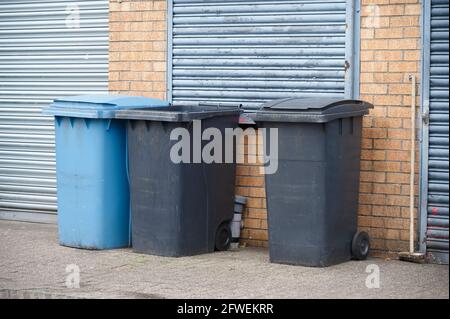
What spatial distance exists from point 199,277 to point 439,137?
2603 millimetres

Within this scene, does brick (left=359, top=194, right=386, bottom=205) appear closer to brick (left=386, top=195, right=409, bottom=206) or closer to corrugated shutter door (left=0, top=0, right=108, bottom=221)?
brick (left=386, top=195, right=409, bottom=206)

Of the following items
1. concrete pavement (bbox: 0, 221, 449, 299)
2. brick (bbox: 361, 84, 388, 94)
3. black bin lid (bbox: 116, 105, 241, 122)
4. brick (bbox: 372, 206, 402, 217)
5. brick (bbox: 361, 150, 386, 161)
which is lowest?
concrete pavement (bbox: 0, 221, 449, 299)

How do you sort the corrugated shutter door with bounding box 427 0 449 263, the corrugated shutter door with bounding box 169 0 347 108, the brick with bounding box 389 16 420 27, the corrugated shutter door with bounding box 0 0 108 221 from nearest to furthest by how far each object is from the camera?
the corrugated shutter door with bounding box 427 0 449 263
the brick with bounding box 389 16 420 27
the corrugated shutter door with bounding box 169 0 347 108
the corrugated shutter door with bounding box 0 0 108 221

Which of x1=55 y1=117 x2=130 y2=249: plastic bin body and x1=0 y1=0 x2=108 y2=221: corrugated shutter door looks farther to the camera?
x1=0 y1=0 x2=108 y2=221: corrugated shutter door

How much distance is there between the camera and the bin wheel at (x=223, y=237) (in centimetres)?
998

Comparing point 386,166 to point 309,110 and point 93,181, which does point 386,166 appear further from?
point 93,181

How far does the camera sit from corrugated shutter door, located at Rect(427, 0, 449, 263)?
9.30 m

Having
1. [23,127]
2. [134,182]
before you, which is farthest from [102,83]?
[134,182]

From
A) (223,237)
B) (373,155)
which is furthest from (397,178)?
(223,237)

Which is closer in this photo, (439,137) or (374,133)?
(439,137)

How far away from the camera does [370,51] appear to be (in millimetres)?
9672

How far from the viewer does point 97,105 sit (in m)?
9.86

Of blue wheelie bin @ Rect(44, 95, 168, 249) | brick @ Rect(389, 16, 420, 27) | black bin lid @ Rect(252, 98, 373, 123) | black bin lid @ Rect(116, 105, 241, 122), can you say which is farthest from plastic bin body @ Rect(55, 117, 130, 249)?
brick @ Rect(389, 16, 420, 27)

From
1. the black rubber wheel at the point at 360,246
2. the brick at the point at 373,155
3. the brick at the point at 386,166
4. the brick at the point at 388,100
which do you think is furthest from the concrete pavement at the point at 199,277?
the brick at the point at 388,100
